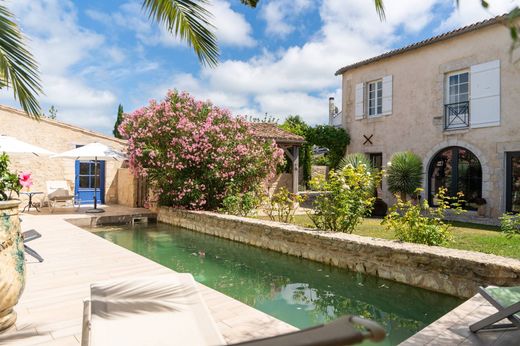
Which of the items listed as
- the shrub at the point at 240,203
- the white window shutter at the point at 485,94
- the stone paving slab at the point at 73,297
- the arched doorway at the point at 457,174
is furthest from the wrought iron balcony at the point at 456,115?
the stone paving slab at the point at 73,297

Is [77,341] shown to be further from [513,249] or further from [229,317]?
[513,249]

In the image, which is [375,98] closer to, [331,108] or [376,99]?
[376,99]

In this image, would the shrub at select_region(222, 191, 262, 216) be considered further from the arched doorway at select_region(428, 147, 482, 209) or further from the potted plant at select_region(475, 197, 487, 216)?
the potted plant at select_region(475, 197, 487, 216)

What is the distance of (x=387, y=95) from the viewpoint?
1529 centimetres

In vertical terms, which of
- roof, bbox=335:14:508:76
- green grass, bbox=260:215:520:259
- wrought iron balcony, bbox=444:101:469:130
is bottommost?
green grass, bbox=260:215:520:259

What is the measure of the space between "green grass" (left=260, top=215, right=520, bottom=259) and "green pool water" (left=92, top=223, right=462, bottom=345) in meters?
1.61

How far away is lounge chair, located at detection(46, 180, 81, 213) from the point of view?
13375 mm

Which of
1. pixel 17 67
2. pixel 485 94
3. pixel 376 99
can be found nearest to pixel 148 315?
pixel 17 67

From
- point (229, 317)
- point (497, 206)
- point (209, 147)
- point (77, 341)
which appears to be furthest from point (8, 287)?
point (497, 206)

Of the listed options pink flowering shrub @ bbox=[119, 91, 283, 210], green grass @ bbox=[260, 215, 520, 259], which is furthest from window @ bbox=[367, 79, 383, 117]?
green grass @ bbox=[260, 215, 520, 259]

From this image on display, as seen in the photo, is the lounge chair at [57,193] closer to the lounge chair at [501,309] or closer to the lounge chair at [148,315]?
the lounge chair at [148,315]

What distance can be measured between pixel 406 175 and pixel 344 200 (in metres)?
6.25

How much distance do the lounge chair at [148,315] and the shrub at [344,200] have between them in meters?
5.19

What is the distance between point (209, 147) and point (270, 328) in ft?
28.7
